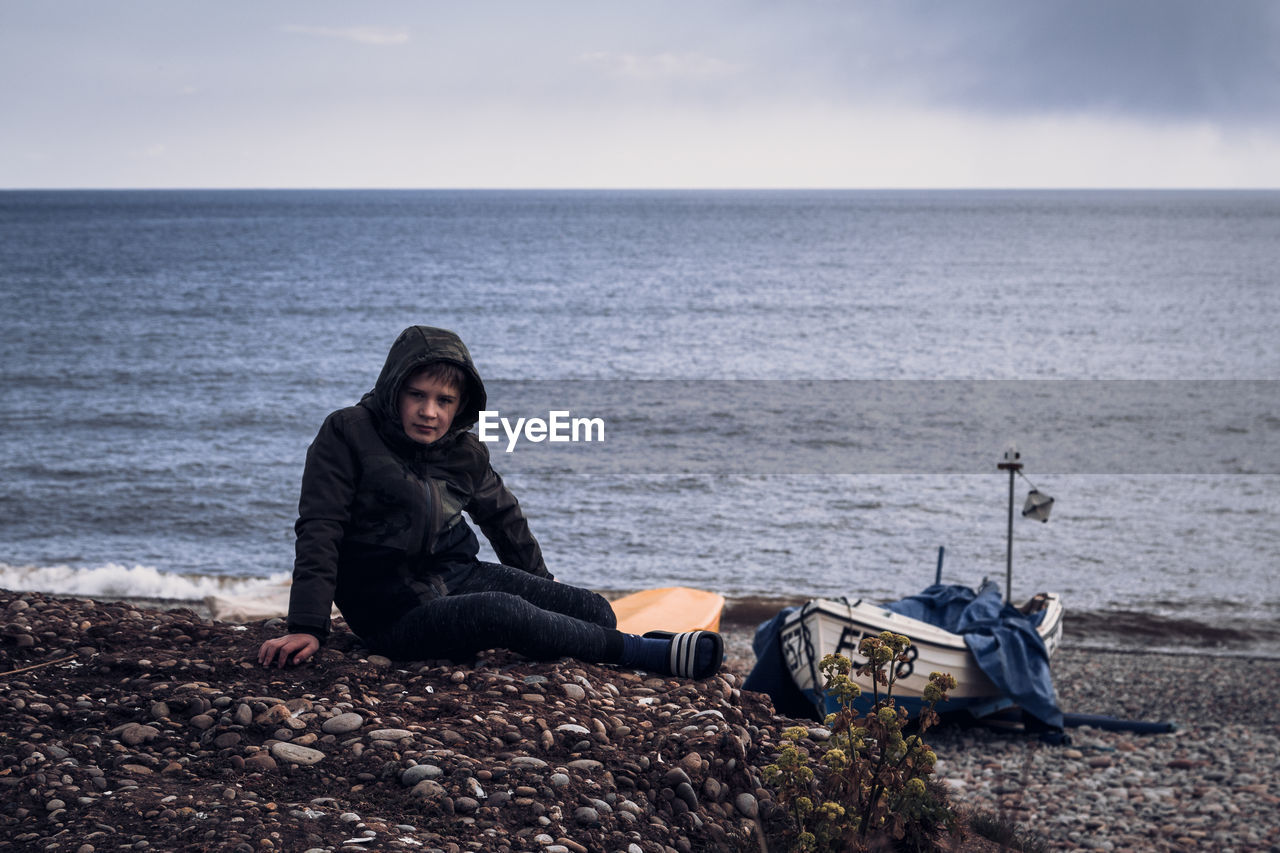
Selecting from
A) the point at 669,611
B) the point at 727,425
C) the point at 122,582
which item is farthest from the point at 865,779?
the point at 727,425

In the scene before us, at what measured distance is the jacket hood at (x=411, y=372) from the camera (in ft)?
14.9

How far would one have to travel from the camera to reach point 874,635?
9.99m

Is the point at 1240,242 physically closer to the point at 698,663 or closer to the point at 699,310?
the point at 699,310

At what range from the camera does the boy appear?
4508mm

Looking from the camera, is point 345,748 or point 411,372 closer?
point 345,748

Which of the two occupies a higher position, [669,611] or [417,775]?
[417,775]

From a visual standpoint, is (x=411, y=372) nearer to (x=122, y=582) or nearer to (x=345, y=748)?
(x=345, y=748)

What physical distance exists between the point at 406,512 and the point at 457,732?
987mm

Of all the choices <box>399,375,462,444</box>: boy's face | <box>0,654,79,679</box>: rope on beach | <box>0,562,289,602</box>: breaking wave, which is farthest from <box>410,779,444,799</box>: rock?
<box>0,562,289,602</box>: breaking wave

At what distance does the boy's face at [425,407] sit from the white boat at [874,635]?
5.92m

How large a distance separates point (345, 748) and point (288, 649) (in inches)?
30.3

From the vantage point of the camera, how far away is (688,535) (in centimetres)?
1959

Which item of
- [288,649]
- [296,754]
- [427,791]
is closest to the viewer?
[427,791]

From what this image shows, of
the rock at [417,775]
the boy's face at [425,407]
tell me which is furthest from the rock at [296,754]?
the boy's face at [425,407]
